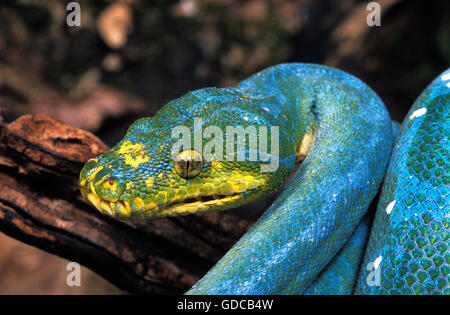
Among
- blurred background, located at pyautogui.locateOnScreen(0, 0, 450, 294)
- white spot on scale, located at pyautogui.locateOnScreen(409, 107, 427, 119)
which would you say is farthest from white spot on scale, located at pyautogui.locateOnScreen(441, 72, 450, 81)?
blurred background, located at pyautogui.locateOnScreen(0, 0, 450, 294)

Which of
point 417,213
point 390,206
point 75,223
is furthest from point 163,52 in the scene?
point 417,213

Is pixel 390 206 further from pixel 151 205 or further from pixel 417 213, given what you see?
pixel 151 205

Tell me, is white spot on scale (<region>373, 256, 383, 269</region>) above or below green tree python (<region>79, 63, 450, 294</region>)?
below

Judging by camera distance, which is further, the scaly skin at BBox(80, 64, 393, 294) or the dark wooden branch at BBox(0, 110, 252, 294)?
the dark wooden branch at BBox(0, 110, 252, 294)

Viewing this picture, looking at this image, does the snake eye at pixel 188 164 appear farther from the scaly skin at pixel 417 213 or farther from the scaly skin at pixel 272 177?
the scaly skin at pixel 417 213

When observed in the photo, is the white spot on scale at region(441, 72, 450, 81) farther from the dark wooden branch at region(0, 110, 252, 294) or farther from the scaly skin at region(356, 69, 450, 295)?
the dark wooden branch at region(0, 110, 252, 294)

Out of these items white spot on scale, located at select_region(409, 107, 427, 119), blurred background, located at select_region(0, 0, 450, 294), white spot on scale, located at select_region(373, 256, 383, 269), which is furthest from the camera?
blurred background, located at select_region(0, 0, 450, 294)
